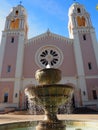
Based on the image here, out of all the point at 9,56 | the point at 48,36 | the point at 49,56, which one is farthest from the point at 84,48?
the point at 9,56

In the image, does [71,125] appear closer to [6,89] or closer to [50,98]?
[50,98]

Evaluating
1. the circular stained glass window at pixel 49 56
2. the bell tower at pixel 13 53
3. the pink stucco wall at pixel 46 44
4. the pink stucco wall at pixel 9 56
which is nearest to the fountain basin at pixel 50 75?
the bell tower at pixel 13 53

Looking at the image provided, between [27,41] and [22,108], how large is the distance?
10.7 m

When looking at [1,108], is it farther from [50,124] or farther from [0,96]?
[50,124]

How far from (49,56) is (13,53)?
561cm

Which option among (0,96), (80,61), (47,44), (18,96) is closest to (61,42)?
(47,44)

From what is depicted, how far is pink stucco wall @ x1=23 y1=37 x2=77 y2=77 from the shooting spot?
2254 cm

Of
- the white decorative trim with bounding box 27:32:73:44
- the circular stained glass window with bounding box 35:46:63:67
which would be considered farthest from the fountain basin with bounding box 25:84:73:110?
the white decorative trim with bounding box 27:32:73:44

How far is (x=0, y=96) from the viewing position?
21.1 meters

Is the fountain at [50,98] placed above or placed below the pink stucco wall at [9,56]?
below

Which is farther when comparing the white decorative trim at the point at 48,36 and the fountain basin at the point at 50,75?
the white decorative trim at the point at 48,36

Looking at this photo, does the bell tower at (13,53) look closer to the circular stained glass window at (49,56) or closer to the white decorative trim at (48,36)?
the white decorative trim at (48,36)

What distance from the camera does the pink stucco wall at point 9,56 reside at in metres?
22.3

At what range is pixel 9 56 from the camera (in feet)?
76.9
